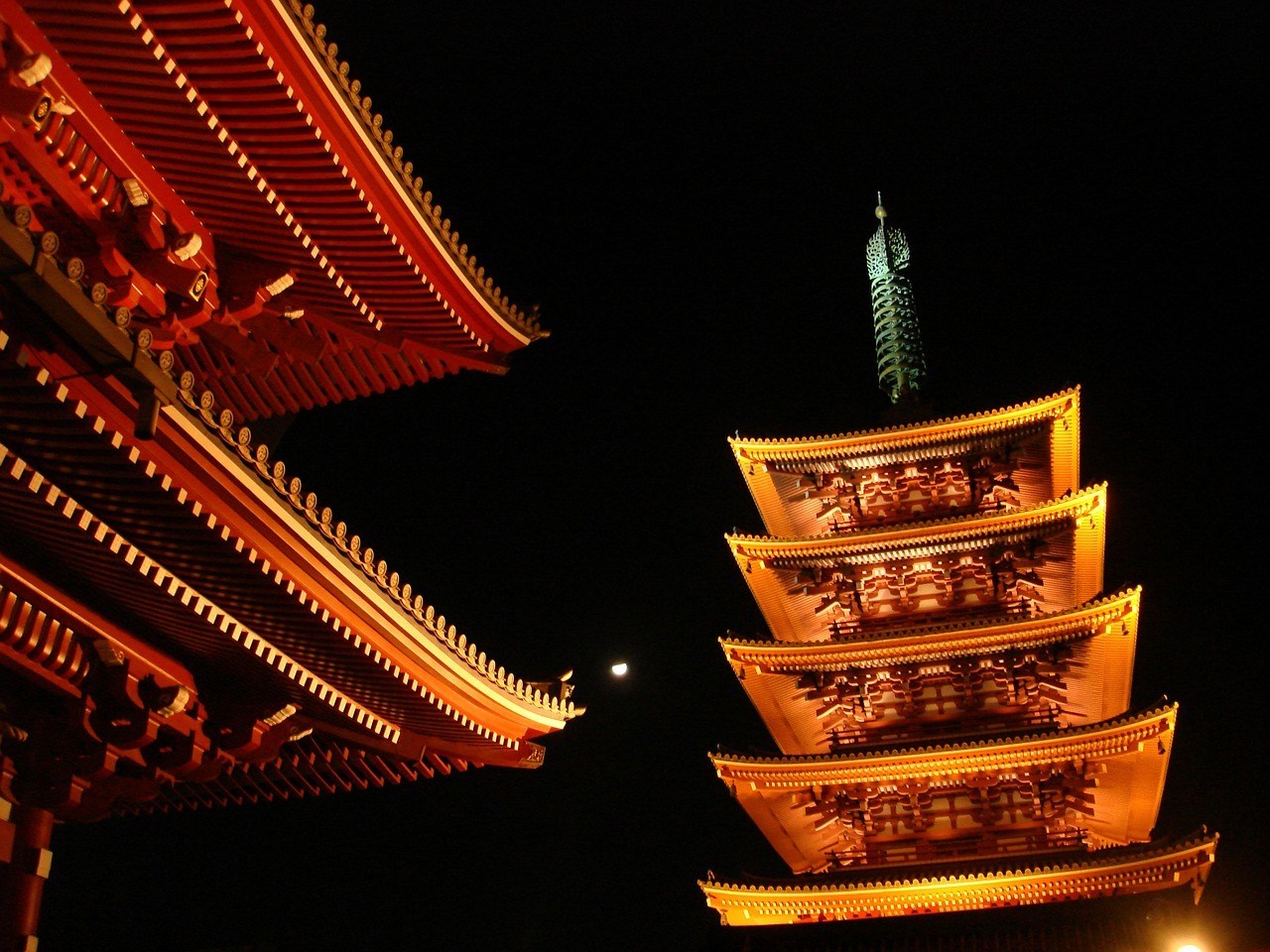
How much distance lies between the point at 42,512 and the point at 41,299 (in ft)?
4.68

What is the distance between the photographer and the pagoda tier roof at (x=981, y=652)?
15.3m

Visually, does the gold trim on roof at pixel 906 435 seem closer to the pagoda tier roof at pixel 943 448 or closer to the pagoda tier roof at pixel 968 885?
the pagoda tier roof at pixel 943 448

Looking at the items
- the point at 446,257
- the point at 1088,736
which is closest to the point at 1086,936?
the point at 1088,736

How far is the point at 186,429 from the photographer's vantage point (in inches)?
237

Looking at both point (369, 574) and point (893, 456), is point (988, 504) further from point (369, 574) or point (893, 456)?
point (369, 574)

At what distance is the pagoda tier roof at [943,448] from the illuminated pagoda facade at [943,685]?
37 mm

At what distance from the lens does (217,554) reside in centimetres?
664

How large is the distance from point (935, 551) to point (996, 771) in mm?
3661

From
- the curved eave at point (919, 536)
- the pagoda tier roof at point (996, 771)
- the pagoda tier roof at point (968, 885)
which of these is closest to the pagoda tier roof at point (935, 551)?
the curved eave at point (919, 536)

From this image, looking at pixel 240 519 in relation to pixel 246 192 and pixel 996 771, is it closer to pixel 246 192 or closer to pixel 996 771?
pixel 246 192

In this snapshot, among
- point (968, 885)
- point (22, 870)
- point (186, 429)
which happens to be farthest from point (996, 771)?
point (186, 429)

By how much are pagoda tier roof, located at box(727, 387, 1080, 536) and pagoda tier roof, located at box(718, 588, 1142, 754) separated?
310 centimetres

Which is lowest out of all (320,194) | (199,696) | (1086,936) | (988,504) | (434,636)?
(1086,936)

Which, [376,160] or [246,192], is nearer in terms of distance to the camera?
[246,192]
